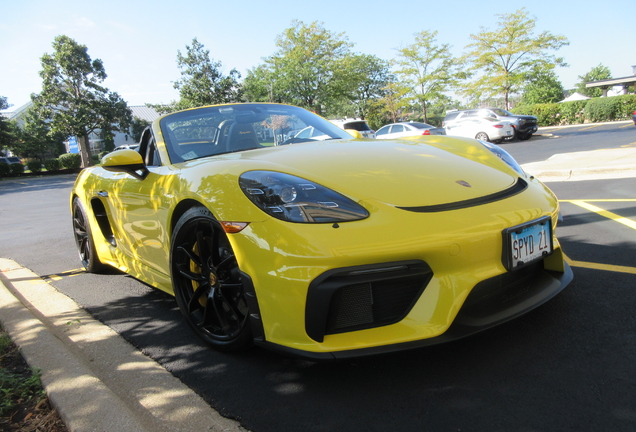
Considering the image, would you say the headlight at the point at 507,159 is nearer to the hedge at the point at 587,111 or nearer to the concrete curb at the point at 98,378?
the concrete curb at the point at 98,378

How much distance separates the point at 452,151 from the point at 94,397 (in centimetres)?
233

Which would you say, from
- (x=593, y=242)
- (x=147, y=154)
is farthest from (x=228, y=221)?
(x=593, y=242)

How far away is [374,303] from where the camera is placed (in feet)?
6.23

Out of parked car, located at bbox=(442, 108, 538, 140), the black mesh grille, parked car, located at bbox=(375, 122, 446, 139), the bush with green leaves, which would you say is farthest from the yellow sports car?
the bush with green leaves

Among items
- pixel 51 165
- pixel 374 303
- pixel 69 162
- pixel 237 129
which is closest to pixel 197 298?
pixel 374 303

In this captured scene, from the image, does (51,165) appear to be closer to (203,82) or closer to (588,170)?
(203,82)

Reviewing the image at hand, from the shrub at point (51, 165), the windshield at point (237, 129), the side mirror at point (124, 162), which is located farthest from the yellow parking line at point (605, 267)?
the shrub at point (51, 165)

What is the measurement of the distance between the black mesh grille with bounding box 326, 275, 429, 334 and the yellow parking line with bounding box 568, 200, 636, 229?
11.2ft

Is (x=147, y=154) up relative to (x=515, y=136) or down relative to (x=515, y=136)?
up

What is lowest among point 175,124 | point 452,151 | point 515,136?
point 515,136

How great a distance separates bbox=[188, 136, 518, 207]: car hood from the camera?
2.11m

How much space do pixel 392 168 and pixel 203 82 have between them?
1484 inches

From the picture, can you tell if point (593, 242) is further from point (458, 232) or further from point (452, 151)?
point (458, 232)

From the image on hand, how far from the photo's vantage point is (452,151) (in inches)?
113
